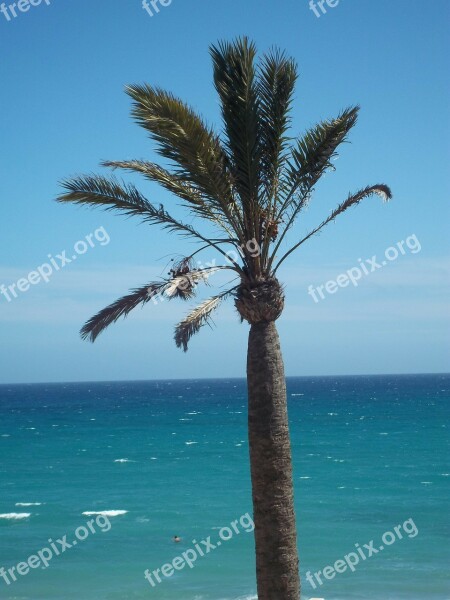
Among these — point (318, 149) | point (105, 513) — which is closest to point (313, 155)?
point (318, 149)

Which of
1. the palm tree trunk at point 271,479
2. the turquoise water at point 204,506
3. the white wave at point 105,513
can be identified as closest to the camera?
the palm tree trunk at point 271,479

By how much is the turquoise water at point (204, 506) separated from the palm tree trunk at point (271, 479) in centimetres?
1447

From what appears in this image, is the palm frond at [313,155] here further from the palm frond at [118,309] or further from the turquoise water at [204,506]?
the turquoise water at [204,506]

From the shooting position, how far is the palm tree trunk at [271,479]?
9875mm

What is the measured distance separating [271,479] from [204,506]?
31.8 metres

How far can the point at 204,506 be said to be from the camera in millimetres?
40750

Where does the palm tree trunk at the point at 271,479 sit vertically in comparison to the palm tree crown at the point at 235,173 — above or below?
below

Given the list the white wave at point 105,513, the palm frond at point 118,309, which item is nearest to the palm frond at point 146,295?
the palm frond at point 118,309

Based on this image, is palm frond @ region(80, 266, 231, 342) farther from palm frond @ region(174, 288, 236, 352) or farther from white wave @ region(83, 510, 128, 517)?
white wave @ region(83, 510, 128, 517)

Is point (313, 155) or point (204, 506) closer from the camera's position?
point (313, 155)

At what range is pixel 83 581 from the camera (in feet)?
88.3

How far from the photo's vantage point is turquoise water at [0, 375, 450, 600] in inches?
1026

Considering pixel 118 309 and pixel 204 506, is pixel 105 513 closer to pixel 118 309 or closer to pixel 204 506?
pixel 204 506

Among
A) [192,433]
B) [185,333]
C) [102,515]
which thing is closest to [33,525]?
[102,515]
